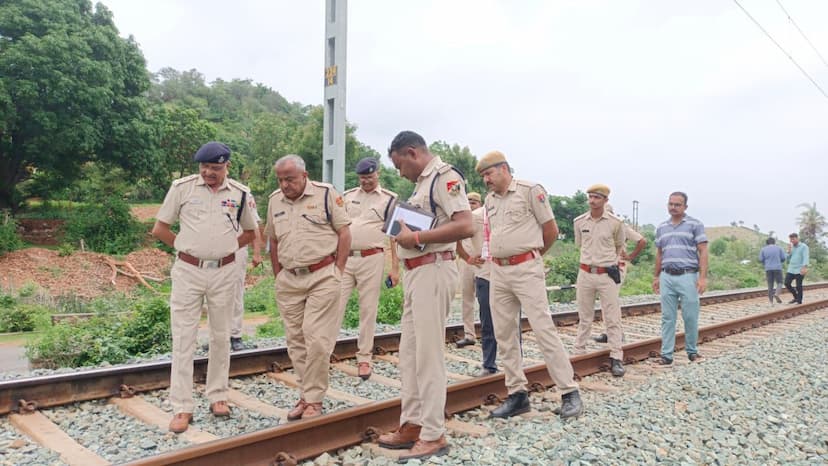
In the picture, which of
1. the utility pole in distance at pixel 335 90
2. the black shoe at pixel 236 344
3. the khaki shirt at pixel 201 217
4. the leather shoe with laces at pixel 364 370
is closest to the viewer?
the khaki shirt at pixel 201 217

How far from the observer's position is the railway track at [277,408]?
3.44m

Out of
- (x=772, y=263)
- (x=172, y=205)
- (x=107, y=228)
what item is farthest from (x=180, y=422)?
(x=107, y=228)

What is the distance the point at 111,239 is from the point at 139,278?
5799 millimetres

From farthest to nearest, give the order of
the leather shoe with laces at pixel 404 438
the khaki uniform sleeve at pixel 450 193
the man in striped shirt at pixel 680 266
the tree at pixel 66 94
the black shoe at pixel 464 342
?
1. the tree at pixel 66 94
2. the black shoe at pixel 464 342
3. the man in striped shirt at pixel 680 266
4. the leather shoe with laces at pixel 404 438
5. the khaki uniform sleeve at pixel 450 193

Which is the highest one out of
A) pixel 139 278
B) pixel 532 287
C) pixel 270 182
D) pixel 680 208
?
pixel 270 182

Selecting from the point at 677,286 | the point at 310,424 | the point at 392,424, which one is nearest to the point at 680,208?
the point at 677,286

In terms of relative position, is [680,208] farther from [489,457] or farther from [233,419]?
[233,419]

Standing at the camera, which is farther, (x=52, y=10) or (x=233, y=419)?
(x=52, y=10)

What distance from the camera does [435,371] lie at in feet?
12.2

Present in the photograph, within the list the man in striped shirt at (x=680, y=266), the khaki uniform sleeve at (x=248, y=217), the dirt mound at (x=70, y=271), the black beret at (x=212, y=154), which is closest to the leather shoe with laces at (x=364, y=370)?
the khaki uniform sleeve at (x=248, y=217)

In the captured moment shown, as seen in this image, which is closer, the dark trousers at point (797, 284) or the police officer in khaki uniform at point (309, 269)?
the police officer in khaki uniform at point (309, 269)

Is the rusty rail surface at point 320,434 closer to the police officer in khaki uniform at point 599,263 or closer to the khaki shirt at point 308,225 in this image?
the khaki shirt at point 308,225

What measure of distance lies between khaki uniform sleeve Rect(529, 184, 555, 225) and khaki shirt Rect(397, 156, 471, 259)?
117cm

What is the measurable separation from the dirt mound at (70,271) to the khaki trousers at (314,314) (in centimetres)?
1636
